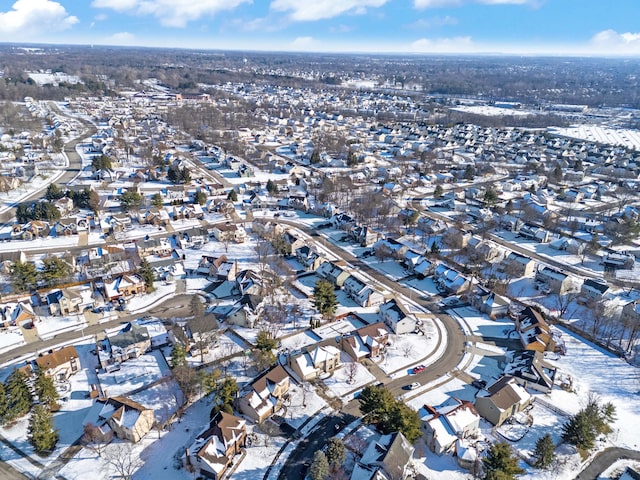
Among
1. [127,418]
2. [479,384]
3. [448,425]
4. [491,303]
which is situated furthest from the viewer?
[491,303]

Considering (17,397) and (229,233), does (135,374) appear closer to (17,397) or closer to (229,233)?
(17,397)

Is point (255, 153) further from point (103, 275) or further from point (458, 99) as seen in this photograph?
point (458, 99)

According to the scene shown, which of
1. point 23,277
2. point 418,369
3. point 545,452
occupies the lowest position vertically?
point 418,369

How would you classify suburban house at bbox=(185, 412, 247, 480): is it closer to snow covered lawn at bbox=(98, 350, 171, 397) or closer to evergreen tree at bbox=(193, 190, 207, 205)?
snow covered lawn at bbox=(98, 350, 171, 397)

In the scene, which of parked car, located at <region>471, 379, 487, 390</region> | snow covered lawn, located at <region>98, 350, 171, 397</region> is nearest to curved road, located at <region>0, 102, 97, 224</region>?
snow covered lawn, located at <region>98, 350, 171, 397</region>

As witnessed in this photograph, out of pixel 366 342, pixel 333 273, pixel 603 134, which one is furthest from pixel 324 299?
pixel 603 134
